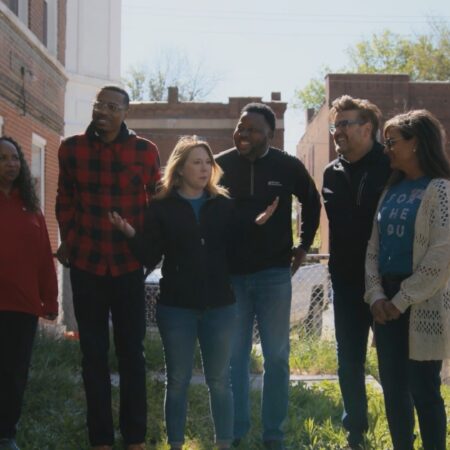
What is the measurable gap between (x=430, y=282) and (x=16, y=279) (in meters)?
2.37

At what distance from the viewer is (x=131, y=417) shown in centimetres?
479

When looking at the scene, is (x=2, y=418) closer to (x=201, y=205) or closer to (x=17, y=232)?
(x=17, y=232)

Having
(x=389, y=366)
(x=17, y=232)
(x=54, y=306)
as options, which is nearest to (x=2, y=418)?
(x=54, y=306)

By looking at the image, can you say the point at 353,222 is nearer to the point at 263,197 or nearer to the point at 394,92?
the point at 263,197

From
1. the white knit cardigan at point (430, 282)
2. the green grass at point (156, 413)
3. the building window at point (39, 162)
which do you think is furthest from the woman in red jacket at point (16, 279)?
the building window at point (39, 162)

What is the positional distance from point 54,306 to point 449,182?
97.8 inches

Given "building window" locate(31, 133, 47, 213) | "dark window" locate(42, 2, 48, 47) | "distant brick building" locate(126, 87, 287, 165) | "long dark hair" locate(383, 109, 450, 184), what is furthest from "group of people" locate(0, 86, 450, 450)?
"distant brick building" locate(126, 87, 287, 165)

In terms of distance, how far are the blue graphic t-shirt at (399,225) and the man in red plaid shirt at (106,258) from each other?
1.44 meters

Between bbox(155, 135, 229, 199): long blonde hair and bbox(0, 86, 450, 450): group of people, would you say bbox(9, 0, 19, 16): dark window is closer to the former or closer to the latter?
bbox(0, 86, 450, 450): group of people

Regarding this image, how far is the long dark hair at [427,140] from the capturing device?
4.34 m

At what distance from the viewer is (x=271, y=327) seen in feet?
16.6

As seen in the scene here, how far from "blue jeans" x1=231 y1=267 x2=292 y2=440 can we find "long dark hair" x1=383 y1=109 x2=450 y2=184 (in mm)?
1220

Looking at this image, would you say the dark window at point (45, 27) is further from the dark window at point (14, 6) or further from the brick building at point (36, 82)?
the dark window at point (14, 6)

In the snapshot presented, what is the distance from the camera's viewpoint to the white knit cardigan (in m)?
4.15
